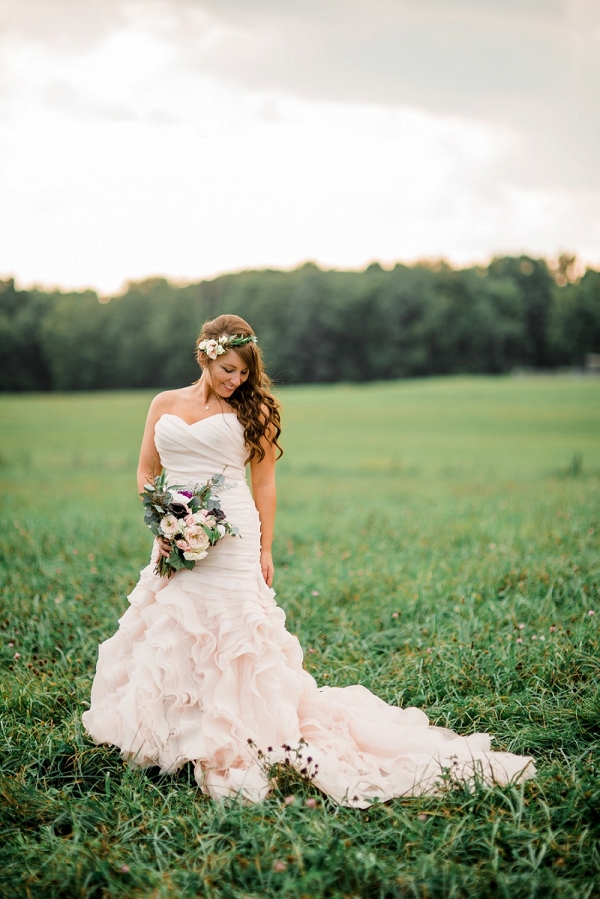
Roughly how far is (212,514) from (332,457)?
14.3 meters

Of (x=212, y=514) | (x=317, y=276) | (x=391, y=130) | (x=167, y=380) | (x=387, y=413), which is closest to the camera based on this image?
(x=212, y=514)

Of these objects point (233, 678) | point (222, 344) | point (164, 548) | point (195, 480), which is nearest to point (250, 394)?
point (222, 344)

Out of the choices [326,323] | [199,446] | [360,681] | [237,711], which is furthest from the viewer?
[326,323]

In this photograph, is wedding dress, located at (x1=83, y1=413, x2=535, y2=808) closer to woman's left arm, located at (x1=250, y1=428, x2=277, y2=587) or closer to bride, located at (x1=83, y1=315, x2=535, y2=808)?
bride, located at (x1=83, y1=315, x2=535, y2=808)

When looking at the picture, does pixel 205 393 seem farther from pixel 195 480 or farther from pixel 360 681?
pixel 360 681

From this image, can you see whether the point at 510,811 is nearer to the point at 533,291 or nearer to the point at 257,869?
the point at 257,869

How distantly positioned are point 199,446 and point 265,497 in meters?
0.51

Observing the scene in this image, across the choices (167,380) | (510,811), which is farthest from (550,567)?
(167,380)

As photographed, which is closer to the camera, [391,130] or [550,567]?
[550,567]

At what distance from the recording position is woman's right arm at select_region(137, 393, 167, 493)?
3615 millimetres

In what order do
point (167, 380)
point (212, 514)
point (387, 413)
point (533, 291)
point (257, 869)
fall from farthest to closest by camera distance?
point (167, 380) < point (387, 413) < point (533, 291) < point (212, 514) < point (257, 869)

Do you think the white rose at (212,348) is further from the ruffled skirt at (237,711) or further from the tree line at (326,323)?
the tree line at (326,323)

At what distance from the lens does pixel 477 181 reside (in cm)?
1331

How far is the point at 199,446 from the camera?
3.47 meters
